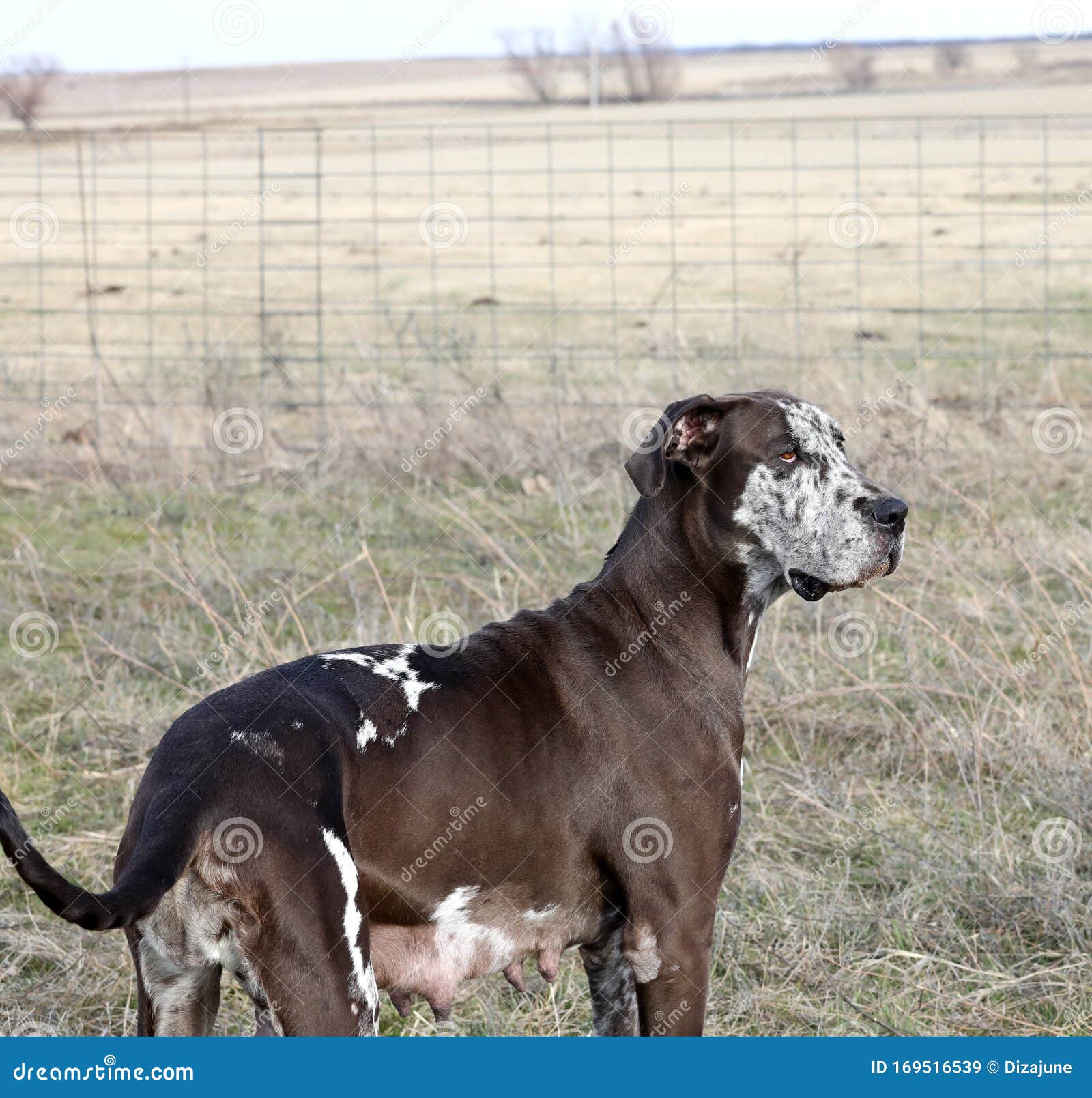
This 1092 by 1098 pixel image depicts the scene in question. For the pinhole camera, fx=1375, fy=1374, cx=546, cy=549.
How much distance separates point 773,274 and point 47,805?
1433 cm

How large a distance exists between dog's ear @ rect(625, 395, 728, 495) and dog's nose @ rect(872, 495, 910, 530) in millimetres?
447

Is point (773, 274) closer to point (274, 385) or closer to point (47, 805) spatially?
point (274, 385)

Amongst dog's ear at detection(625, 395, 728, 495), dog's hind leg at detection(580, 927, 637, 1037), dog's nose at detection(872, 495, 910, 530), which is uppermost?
dog's ear at detection(625, 395, 728, 495)

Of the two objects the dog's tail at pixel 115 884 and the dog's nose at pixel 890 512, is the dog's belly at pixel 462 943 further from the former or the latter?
the dog's nose at pixel 890 512

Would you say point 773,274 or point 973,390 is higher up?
point 773,274

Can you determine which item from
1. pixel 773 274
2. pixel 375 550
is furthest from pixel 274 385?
pixel 773 274

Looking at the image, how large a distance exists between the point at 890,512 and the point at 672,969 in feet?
4.08

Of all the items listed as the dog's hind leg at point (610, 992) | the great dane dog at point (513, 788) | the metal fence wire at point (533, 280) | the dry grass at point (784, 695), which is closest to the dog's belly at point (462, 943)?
the great dane dog at point (513, 788)

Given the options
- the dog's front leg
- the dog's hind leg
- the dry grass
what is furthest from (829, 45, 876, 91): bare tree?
the dog's front leg

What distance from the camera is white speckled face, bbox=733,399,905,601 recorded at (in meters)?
3.47

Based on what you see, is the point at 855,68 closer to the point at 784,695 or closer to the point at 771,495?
the point at 784,695

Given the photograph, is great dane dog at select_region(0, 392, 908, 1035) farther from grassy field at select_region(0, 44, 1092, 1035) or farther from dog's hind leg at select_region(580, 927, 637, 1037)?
grassy field at select_region(0, 44, 1092, 1035)

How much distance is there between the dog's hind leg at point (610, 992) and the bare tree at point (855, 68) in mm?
43978

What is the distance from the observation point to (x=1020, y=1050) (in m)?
3.45
